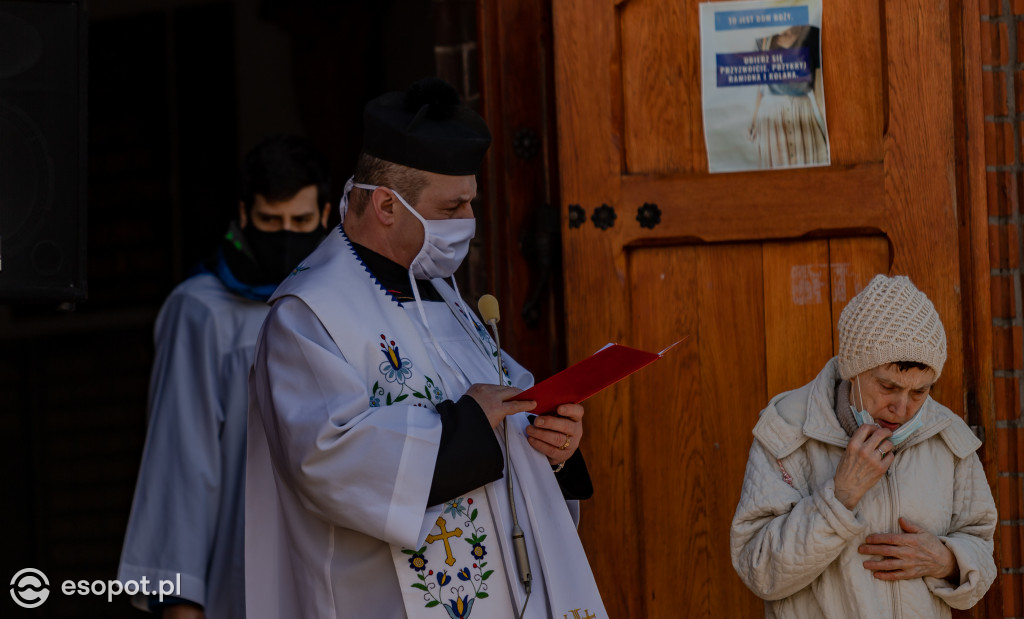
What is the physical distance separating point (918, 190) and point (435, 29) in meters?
1.95

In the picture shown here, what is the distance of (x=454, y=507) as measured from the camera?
331 centimetres

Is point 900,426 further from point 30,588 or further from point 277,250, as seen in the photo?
point 30,588

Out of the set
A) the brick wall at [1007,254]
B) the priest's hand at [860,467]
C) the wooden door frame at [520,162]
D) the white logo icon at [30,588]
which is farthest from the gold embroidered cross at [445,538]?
the white logo icon at [30,588]

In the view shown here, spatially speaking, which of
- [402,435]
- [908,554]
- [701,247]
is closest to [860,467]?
[908,554]

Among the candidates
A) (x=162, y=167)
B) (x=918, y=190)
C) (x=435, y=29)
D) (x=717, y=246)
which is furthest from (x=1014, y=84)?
(x=162, y=167)

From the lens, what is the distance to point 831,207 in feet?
14.9

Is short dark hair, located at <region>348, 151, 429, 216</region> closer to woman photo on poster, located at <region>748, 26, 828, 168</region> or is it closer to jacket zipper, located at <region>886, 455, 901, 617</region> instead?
jacket zipper, located at <region>886, 455, 901, 617</region>

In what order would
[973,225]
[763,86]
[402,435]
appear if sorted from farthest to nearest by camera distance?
[763,86] → [973,225] → [402,435]

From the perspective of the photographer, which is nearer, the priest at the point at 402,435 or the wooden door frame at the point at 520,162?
the priest at the point at 402,435

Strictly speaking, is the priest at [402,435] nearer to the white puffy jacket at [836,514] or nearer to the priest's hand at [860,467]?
the white puffy jacket at [836,514]

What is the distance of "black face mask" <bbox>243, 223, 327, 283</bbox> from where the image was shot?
4.49 m

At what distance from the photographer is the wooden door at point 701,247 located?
14.8 ft

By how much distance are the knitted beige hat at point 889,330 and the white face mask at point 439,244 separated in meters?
0.99

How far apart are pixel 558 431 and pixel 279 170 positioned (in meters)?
1.63
